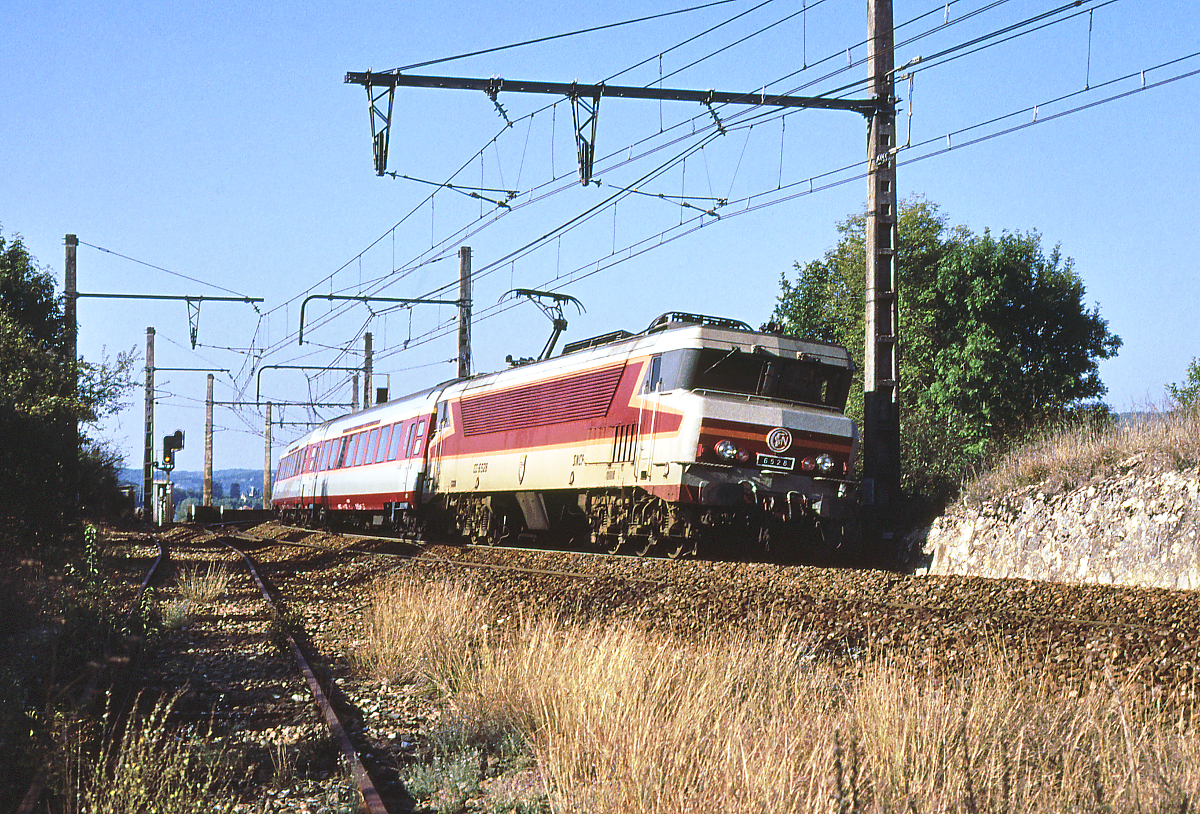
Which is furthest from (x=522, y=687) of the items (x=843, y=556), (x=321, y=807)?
(x=843, y=556)

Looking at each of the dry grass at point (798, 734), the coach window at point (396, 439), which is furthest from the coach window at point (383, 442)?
the dry grass at point (798, 734)

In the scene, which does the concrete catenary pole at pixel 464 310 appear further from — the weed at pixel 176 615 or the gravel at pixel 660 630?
the weed at pixel 176 615

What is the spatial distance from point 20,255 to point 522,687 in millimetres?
42105

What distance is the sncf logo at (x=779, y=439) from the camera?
1611 cm

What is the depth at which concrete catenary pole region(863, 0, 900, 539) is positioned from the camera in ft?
57.5

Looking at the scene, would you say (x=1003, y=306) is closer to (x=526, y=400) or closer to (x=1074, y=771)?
(x=526, y=400)

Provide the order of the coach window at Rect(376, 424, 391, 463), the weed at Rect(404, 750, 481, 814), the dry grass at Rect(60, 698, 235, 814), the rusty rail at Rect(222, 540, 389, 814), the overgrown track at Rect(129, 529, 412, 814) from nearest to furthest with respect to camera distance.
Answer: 1. the dry grass at Rect(60, 698, 235, 814)
2. the rusty rail at Rect(222, 540, 389, 814)
3. the weed at Rect(404, 750, 481, 814)
4. the overgrown track at Rect(129, 529, 412, 814)
5. the coach window at Rect(376, 424, 391, 463)

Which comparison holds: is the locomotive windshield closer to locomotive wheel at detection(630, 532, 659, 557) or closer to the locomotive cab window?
the locomotive cab window

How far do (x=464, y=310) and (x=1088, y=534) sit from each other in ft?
64.6

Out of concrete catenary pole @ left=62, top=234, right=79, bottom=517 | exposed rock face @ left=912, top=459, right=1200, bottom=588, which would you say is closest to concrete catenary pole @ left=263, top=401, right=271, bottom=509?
concrete catenary pole @ left=62, top=234, right=79, bottom=517

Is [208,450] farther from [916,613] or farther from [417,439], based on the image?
[916,613]

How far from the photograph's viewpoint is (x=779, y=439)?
16.1 m

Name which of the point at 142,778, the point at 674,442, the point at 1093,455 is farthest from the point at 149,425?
the point at 142,778

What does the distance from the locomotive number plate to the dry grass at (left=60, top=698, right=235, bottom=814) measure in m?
10.8
